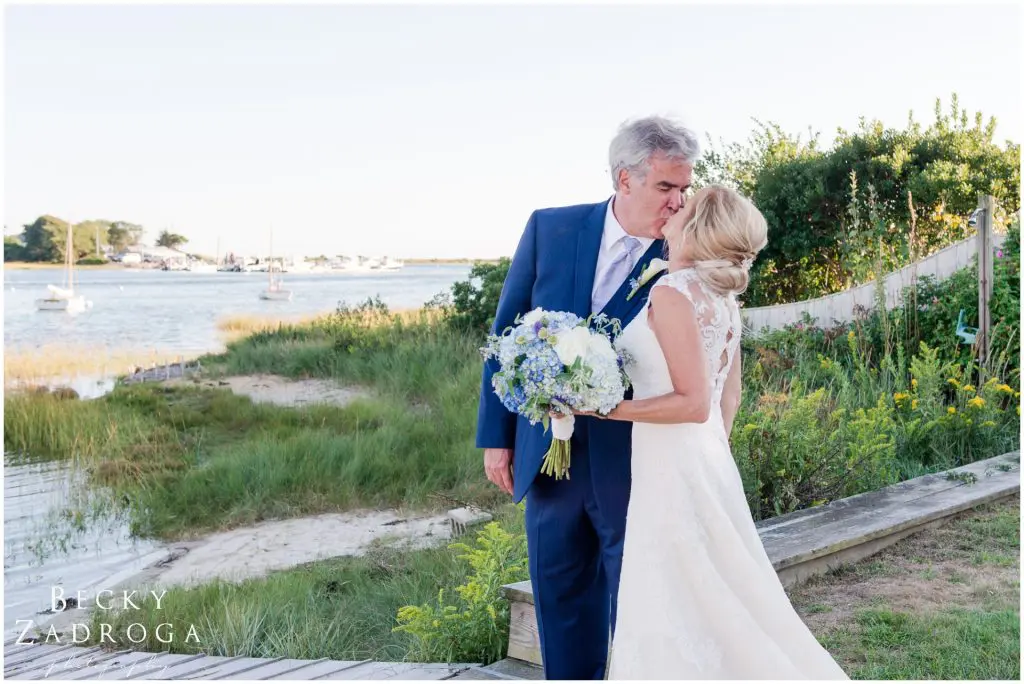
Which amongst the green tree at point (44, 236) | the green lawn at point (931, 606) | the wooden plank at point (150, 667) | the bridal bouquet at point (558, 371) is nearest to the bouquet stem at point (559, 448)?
the bridal bouquet at point (558, 371)

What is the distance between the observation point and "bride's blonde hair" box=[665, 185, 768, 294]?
2197mm

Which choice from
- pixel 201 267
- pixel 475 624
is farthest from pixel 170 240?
pixel 475 624

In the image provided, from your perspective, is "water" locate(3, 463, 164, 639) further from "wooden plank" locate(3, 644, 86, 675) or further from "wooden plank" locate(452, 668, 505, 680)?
"wooden plank" locate(452, 668, 505, 680)

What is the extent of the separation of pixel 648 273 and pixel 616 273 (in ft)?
0.55

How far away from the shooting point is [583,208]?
2639mm

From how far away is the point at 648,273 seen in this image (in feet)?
7.84

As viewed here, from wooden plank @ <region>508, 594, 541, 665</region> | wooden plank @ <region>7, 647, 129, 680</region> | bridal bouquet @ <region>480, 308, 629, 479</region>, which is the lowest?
wooden plank @ <region>7, 647, 129, 680</region>

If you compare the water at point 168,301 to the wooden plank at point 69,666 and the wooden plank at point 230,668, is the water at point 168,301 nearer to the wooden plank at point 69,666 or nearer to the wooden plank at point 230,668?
the wooden plank at point 69,666

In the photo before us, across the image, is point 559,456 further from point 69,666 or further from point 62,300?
point 62,300

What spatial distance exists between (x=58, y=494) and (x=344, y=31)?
627 inches

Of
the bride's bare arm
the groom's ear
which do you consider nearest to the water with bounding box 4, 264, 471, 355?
the groom's ear

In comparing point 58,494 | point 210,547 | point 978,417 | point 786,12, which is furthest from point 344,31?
point 978,417

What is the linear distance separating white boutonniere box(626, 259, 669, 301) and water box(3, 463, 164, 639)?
4681 mm

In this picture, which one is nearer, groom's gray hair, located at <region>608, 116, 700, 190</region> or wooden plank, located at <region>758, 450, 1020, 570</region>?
groom's gray hair, located at <region>608, 116, 700, 190</region>
